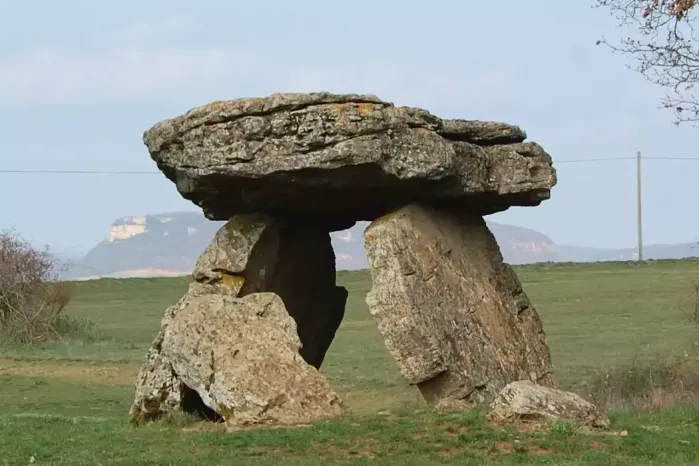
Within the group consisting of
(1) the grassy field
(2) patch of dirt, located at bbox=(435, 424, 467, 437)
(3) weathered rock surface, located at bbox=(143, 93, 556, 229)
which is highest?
(3) weathered rock surface, located at bbox=(143, 93, 556, 229)

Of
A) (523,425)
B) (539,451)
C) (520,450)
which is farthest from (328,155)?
(539,451)

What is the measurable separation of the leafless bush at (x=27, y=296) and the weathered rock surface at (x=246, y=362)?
21.6m

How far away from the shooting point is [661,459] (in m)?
12.5

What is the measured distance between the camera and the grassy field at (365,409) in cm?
1284

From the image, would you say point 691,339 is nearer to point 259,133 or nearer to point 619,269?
point 259,133

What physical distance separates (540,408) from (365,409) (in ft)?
18.1

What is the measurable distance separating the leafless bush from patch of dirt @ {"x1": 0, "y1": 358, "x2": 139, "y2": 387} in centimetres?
556

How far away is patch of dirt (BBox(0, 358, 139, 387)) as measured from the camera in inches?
1037

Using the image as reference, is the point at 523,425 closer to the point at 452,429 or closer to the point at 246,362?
the point at 452,429

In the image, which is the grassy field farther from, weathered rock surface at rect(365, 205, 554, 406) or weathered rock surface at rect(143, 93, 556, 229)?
weathered rock surface at rect(143, 93, 556, 229)

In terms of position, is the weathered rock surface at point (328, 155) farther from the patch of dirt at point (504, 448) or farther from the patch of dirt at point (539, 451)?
the patch of dirt at point (539, 451)

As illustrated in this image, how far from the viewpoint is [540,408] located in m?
14.1

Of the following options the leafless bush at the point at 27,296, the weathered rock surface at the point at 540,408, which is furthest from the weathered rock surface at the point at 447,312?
the leafless bush at the point at 27,296

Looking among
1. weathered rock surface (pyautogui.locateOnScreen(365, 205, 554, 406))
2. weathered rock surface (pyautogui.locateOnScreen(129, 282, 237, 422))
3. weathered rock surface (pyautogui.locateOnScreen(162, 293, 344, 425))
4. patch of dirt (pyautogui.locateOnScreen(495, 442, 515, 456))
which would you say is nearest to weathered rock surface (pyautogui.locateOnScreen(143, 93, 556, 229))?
weathered rock surface (pyautogui.locateOnScreen(365, 205, 554, 406))
